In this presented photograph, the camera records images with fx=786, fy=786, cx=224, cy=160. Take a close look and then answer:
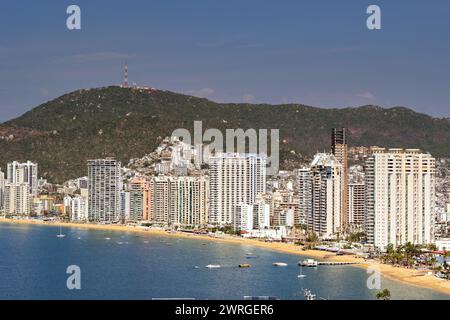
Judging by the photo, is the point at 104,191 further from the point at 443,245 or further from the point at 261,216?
the point at 443,245

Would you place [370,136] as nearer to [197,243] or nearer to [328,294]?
[197,243]

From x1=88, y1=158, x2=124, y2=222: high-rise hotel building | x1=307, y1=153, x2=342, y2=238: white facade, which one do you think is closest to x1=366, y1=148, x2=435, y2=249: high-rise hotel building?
x1=307, y1=153, x2=342, y2=238: white facade

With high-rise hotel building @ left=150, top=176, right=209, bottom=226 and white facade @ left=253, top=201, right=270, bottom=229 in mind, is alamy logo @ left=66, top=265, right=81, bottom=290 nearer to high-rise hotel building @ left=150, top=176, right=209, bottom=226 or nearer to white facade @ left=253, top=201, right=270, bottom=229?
white facade @ left=253, top=201, right=270, bottom=229

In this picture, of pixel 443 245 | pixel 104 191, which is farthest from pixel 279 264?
pixel 104 191

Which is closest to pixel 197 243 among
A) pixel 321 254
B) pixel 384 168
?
pixel 321 254

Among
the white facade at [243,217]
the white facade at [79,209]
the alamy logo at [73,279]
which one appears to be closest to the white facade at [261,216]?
the white facade at [243,217]
